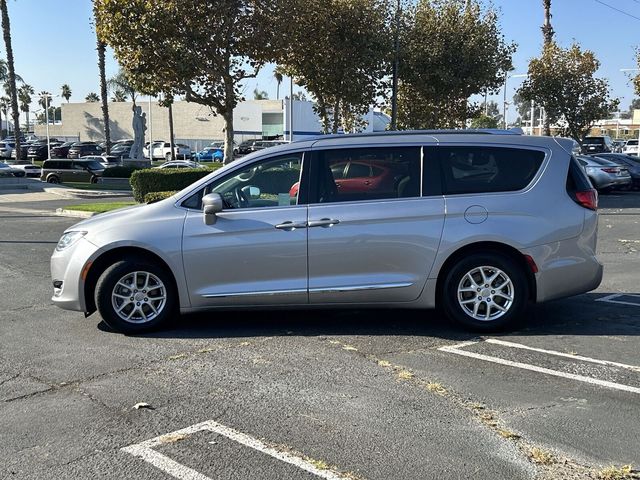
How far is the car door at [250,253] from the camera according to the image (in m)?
6.02

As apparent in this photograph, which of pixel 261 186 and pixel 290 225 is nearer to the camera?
pixel 290 225

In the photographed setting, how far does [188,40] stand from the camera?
19453 millimetres

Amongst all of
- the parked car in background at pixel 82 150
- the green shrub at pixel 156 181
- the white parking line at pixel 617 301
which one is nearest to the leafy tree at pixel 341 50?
the green shrub at pixel 156 181

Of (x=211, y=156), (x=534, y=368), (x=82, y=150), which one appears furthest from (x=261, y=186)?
(x=211, y=156)

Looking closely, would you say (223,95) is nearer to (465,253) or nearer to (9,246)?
(9,246)

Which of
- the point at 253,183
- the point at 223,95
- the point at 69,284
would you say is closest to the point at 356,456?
the point at 253,183

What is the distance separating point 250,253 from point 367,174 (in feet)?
4.33

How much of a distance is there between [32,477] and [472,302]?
13.1 ft

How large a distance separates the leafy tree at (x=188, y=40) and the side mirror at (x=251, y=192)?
1420 centimetres

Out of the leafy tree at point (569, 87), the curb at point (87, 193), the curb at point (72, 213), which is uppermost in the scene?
the leafy tree at point (569, 87)

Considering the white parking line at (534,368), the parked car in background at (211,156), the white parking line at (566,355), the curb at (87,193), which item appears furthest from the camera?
the parked car in background at (211,156)

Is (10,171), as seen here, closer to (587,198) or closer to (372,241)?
(372,241)

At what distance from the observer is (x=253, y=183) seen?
20.4 ft

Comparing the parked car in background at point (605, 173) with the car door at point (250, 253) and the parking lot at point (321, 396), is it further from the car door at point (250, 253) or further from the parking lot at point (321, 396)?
the car door at point (250, 253)
